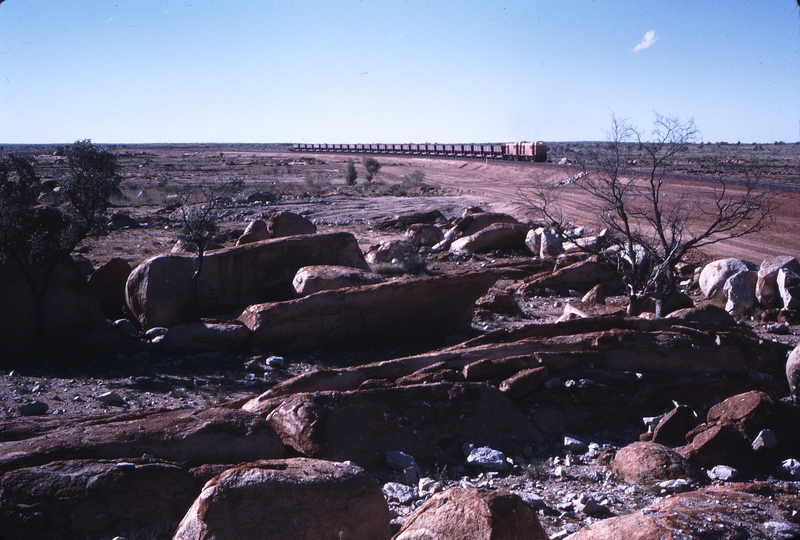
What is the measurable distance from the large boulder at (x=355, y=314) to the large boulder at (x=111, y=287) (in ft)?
11.6

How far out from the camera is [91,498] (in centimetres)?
457

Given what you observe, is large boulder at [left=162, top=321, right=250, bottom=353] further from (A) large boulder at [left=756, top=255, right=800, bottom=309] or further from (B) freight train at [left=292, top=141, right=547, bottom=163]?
(B) freight train at [left=292, top=141, right=547, bottom=163]

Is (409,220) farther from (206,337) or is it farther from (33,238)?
(33,238)

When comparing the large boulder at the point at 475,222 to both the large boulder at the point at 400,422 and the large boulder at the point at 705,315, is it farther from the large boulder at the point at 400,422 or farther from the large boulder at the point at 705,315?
the large boulder at the point at 400,422

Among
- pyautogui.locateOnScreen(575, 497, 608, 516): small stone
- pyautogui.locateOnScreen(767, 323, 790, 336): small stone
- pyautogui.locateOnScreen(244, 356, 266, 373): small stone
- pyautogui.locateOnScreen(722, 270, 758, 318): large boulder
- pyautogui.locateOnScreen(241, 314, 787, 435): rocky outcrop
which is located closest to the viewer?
pyautogui.locateOnScreen(575, 497, 608, 516): small stone

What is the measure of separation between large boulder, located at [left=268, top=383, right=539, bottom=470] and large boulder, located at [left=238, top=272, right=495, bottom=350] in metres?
3.57

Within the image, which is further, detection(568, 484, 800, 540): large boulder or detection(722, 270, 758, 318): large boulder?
detection(722, 270, 758, 318): large boulder

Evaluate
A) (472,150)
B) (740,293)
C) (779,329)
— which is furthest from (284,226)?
(472,150)

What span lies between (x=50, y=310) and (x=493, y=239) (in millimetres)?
12588

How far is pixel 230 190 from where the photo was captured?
3462 cm

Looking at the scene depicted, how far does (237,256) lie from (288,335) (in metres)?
2.85

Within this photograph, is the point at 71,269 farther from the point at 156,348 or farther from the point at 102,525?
the point at 102,525

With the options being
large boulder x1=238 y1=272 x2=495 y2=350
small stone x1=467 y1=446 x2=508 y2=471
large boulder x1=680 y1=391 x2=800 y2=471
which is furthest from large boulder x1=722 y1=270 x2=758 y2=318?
small stone x1=467 y1=446 x2=508 y2=471

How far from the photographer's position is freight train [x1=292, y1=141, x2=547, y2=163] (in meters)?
55.2
